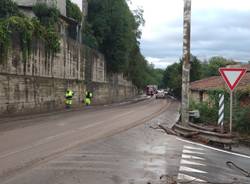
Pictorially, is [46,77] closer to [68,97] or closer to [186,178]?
[68,97]

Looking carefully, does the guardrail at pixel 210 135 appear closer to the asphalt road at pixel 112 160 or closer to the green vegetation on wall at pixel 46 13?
the asphalt road at pixel 112 160

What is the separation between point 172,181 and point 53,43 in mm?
25183

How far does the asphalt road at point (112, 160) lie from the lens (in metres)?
8.58

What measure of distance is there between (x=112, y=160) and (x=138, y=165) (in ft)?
2.83

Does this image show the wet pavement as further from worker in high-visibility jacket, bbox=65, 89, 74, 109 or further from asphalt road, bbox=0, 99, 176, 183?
worker in high-visibility jacket, bbox=65, 89, 74, 109

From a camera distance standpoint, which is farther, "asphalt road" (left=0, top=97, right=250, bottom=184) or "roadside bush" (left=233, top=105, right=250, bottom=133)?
"roadside bush" (left=233, top=105, right=250, bottom=133)

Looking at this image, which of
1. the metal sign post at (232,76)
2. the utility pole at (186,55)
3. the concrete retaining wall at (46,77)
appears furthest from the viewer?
the concrete retaining wall at (46,77)

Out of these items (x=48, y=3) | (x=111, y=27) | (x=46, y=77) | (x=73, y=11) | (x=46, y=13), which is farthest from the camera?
(x=111, y=27)

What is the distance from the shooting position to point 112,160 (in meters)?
10.6

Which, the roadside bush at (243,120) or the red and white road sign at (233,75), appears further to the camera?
the roadside bush at (243,120)

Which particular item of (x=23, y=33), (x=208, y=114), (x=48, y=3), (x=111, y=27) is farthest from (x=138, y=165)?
(x=111, y=27)

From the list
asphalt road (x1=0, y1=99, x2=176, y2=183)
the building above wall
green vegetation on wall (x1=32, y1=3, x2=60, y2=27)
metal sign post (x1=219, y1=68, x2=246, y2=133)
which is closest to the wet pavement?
asphalt road (x1=0, y1=99, x2=176, y2=183)

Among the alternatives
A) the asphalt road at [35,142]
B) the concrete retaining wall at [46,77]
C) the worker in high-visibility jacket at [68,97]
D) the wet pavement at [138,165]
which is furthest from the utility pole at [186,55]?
the worker in high-visibility jacket at [68,97]

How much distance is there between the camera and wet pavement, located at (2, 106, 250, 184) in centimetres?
847
